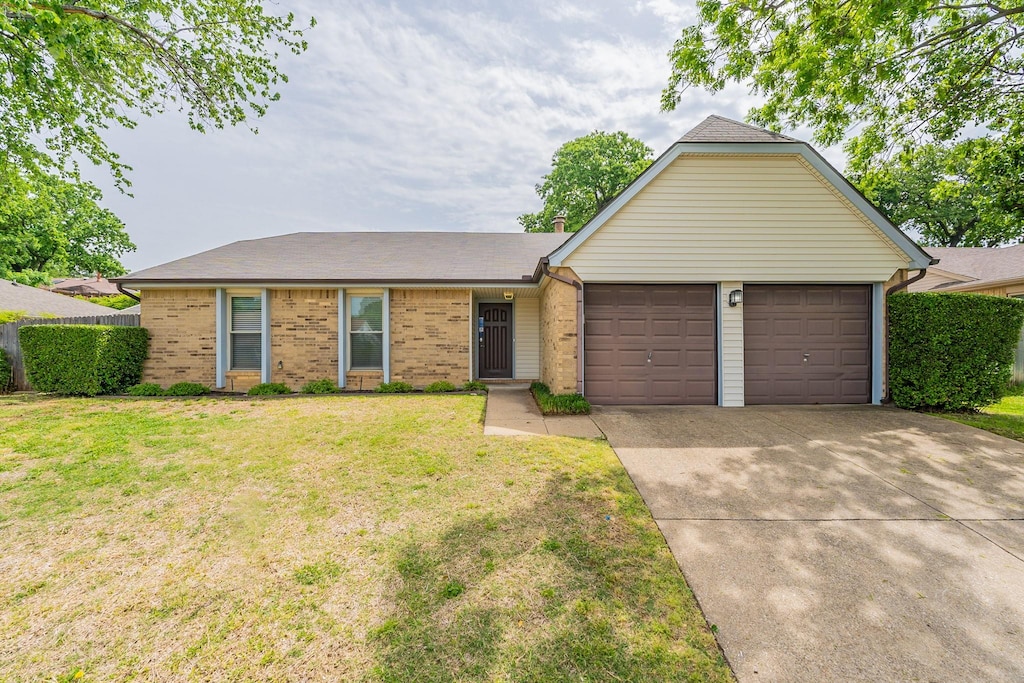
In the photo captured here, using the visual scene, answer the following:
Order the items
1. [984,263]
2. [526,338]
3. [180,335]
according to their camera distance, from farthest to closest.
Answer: [984,263]
[526,338]
[180,335]

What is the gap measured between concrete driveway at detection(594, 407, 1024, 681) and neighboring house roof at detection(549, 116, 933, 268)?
384cm

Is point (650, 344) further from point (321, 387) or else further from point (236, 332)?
point (236, 332)

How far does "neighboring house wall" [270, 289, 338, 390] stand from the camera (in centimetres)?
987

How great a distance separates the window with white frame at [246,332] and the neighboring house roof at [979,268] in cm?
1972

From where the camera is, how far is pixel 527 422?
6.48 metres

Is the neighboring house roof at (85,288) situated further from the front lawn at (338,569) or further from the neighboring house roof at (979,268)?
the neighboring house roof at (979,268)

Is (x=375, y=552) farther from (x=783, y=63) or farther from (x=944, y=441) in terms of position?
(x=783, y=63)

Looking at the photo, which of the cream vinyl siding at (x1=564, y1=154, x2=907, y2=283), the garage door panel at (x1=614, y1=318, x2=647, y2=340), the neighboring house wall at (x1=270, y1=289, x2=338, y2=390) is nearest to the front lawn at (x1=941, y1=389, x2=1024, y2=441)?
the cream vinyl siding at (x1=564, y1=154, x2=907, y2=283)

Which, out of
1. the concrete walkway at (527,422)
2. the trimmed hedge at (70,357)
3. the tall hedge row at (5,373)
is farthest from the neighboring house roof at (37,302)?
the concrete walkway at (527,422)

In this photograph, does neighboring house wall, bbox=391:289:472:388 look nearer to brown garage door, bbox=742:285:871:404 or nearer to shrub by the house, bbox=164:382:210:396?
shrub by the house, bbox=164:382:210:396

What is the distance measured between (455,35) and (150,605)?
35.5 feet

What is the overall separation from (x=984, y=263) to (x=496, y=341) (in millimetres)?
17292

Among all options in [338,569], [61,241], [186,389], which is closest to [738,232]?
[338,569]

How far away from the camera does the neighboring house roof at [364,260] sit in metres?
9.61
